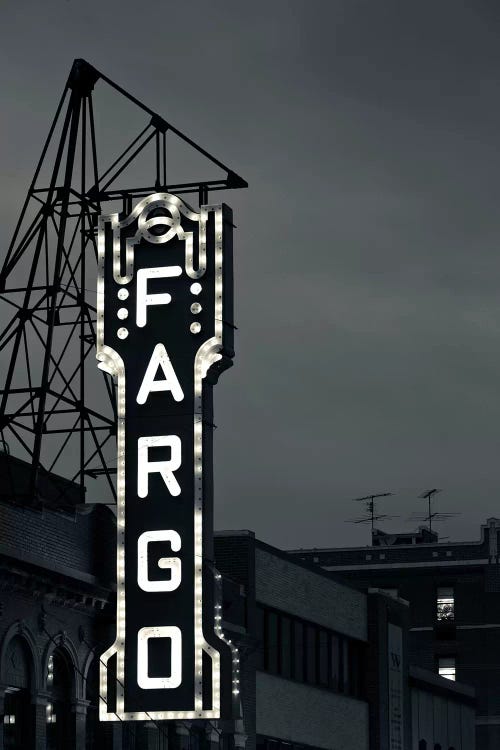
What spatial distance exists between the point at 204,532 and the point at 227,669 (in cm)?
266

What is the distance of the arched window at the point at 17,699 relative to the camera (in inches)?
1282

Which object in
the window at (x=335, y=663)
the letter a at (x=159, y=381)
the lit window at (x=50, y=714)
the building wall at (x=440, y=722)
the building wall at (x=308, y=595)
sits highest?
the letter a at (x=159, y=381)

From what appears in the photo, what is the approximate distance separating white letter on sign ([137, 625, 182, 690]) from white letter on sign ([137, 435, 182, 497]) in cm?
267

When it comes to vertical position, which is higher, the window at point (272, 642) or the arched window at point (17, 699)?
the window at point (272, 642)

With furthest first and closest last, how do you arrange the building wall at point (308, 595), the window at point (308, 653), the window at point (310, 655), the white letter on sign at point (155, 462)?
the window at point (310, 655) < the window at point (308, 653) < the building wall at point (308, 595) < the white letter on sign at point (155, 462)

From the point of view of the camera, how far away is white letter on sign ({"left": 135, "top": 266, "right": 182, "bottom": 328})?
34.9 metres

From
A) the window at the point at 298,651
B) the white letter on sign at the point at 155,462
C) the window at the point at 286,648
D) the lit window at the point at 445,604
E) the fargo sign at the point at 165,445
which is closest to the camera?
the fargo sign at the point at 165,445

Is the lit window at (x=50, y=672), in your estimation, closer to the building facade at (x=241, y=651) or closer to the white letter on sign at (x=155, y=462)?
the building facade at (x=241, y=651)

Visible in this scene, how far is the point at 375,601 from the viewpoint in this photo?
59.3 metres

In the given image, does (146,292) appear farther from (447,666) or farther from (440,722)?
(447,666)

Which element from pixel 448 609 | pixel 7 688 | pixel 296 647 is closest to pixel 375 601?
pixel 296 647

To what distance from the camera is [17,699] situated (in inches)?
1303

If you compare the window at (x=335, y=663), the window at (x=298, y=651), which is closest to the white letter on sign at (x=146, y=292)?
the window at (x=298, y=651)

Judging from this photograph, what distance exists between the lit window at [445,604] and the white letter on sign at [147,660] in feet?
228
